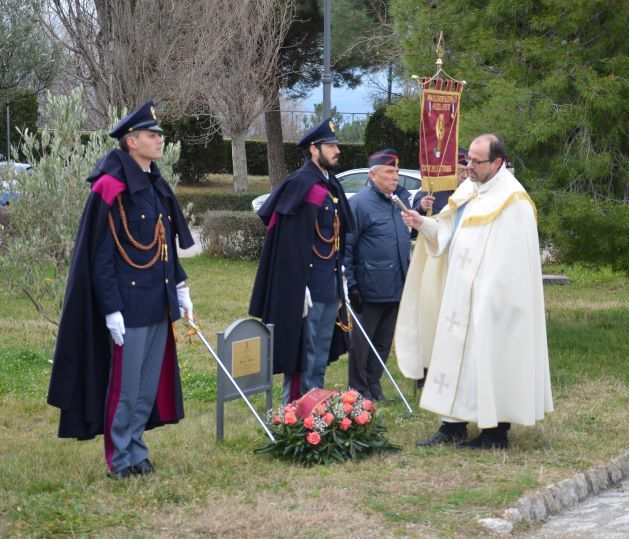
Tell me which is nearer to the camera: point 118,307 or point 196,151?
point 118,307

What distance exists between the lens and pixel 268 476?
20.4 ft

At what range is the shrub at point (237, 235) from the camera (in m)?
19.1

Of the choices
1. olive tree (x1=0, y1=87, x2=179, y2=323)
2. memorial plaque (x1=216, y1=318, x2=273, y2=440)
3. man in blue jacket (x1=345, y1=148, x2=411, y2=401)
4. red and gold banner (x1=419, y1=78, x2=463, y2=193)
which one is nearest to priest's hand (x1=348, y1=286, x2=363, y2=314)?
man in blue jacket (x1=345, y1=148, x2=411, y2=401)

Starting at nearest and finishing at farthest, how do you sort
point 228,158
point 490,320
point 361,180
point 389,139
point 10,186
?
point 490,320 → point 10,186 → point 361,180 → point 389,139 → point 228,158

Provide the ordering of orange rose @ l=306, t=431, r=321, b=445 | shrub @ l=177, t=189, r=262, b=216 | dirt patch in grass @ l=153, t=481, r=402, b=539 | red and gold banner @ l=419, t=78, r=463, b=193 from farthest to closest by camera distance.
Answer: shrub @ l=177, t=189, r=262, b=216 → red and gold banner @ l=419, t=78, r=463, b=193 → orange rose @ l=306, t=431, r=321, b=445 → dirt patch in grass @ l=153, t=481, r=402, b=539

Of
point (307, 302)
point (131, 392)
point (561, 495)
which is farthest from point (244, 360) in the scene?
point (561, 495)

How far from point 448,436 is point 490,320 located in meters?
0.87

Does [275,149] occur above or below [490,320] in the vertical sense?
above

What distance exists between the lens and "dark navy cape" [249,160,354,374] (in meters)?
7.42

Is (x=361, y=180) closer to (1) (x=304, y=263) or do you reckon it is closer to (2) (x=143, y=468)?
(1) (x=304, y=263)

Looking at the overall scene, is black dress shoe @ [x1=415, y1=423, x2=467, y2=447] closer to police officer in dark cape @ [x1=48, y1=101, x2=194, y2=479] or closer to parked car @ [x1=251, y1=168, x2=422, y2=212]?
police officer in dark cape @ [x1=48, y1=101, x2=194, y2=479]

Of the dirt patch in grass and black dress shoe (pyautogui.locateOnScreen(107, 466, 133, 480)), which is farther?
black dress shoe (pyautogui.locateOnScreen(107, 466, 133, 480))

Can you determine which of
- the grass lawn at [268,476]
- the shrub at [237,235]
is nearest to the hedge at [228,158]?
the shrub at [237,235]

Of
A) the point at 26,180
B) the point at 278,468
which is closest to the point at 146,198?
the point at 278,468
